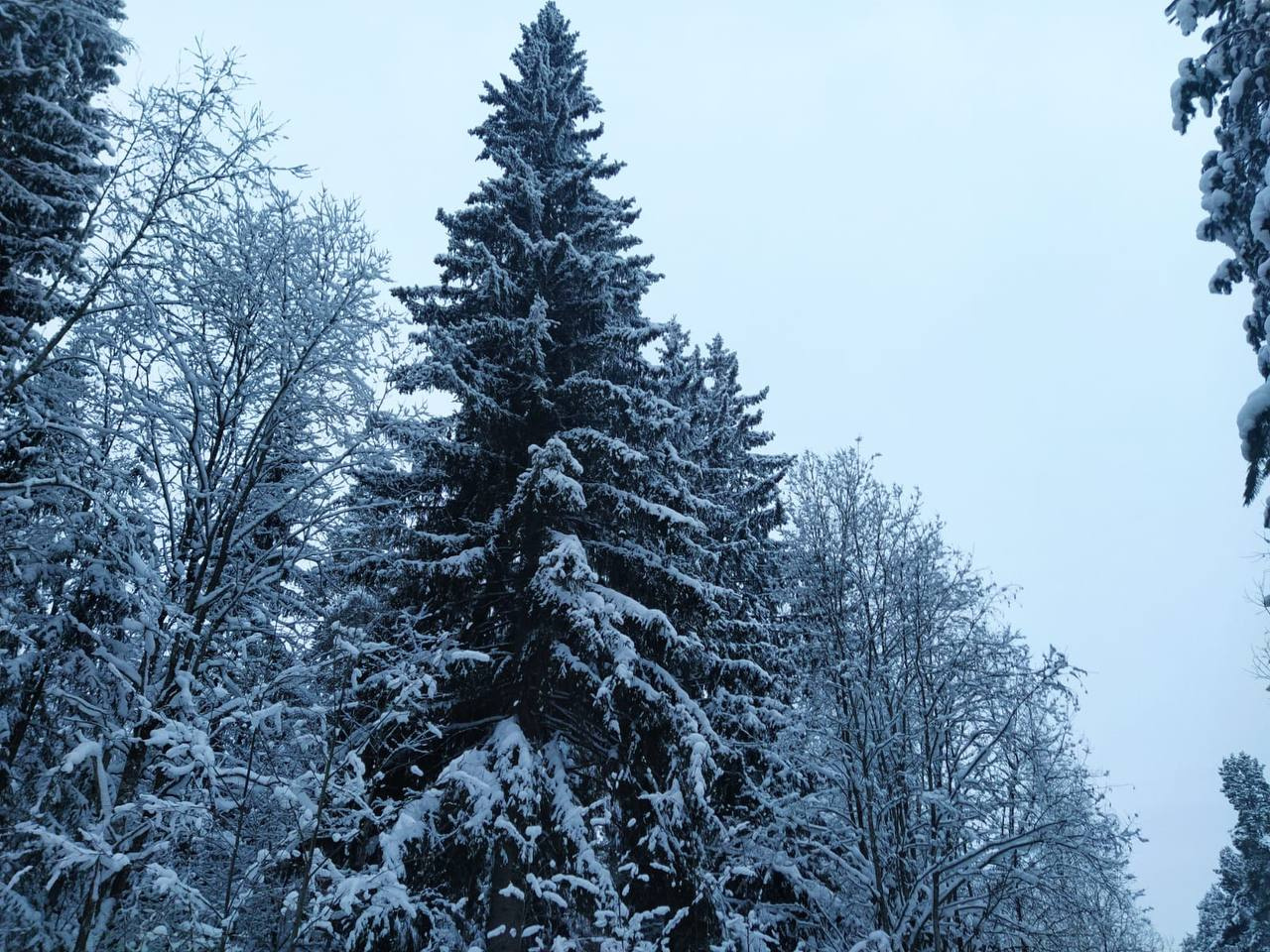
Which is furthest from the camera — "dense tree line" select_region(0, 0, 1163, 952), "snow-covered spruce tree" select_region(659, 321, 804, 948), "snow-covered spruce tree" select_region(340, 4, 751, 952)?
"snow-covered spruce tree" select_region(659, 321, 804, 948)

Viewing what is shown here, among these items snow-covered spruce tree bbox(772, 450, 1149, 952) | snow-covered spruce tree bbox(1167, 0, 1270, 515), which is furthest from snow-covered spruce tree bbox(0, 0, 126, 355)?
snow-covered spruce tree bbox(1167, 0, 1270, 515)

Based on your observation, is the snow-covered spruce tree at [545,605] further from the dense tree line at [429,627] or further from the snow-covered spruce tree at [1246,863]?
the snow-covered spruce tree at [1246,863]

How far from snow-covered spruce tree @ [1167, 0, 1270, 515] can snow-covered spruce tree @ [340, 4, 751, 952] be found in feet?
24.9

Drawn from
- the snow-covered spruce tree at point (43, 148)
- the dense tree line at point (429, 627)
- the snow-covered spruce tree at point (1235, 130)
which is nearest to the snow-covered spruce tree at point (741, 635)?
the dense tree line at point (429, 627)

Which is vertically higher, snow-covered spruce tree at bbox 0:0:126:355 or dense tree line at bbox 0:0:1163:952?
snow-covered spruce tree at bbox 0:0:126:355

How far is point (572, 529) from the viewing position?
1244cm

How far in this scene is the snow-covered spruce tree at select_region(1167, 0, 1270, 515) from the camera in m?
7.93

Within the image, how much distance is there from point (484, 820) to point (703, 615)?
18.1 feet

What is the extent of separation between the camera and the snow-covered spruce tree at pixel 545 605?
930cm

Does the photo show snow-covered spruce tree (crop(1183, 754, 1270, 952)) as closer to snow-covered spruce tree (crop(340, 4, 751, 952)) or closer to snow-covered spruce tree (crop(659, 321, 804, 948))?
snow-covered spruce tree (crop(659, 321, 804, 948))

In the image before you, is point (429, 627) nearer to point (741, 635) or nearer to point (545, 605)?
point (545, 605)

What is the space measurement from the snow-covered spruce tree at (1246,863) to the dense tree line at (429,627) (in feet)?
97.8

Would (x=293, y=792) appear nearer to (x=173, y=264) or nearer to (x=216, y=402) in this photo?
(x=216, y=402)

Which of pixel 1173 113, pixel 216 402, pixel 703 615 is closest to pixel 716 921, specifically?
pixel 703 615
